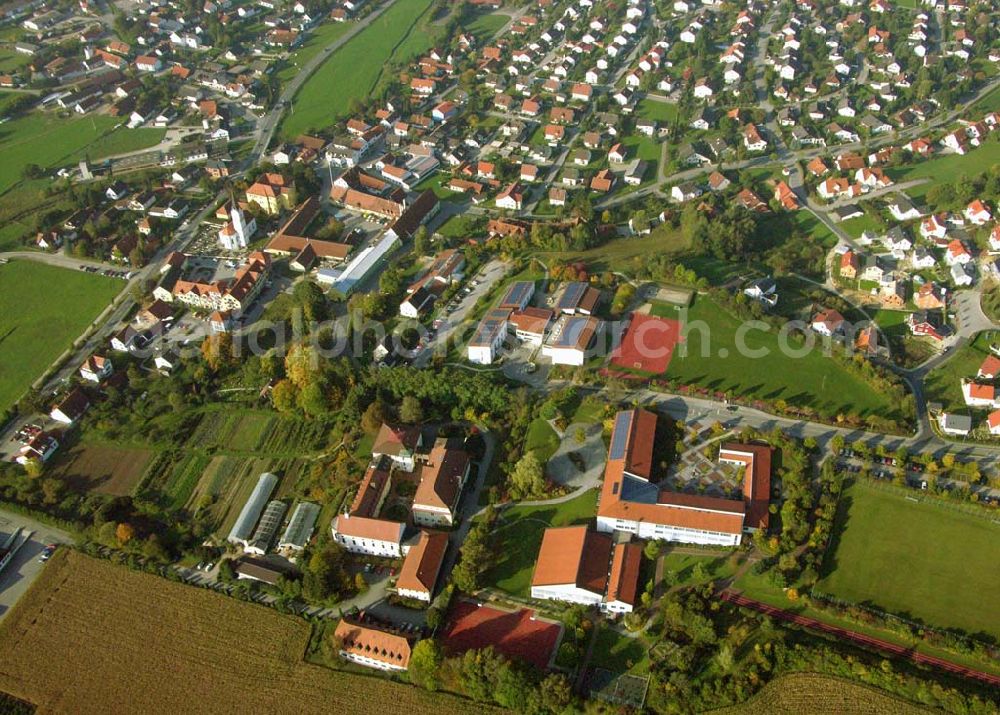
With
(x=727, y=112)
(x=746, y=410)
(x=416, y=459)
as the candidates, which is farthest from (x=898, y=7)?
(x=416, y=459)

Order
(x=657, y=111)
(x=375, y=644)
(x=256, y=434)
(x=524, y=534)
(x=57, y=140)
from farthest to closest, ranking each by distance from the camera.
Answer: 1. (x=657, y=111)
2. (x=57, y=140)
3. (x=256, y=434)
4. (x=524, y=534)
5. (x=375, y=644)

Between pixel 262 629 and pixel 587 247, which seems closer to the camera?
pixel 262 629

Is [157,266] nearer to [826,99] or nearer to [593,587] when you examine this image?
[593,587]

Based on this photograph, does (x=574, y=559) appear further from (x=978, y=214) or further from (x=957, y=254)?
(x=978, y=214)

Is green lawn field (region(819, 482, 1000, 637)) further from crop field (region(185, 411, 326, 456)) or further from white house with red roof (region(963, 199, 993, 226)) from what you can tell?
white house with red roof (region(963, 199, 993, 226))

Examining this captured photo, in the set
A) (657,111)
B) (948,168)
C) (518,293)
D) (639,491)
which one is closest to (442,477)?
(639,491)

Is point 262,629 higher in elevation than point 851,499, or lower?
lower

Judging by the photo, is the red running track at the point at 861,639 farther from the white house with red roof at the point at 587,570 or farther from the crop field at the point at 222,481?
the crop field at the point at 222,481
